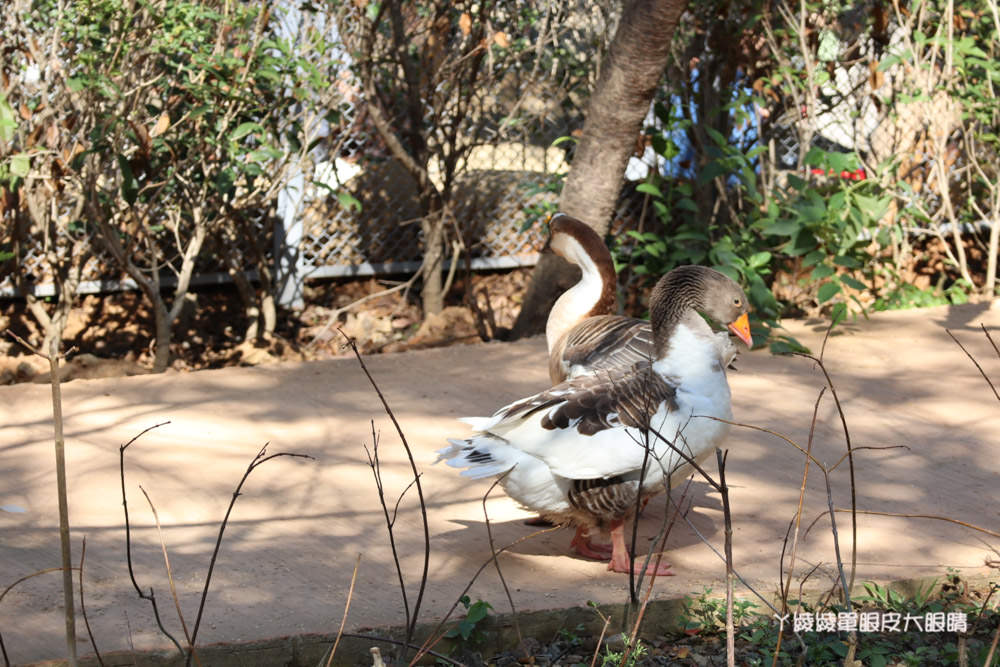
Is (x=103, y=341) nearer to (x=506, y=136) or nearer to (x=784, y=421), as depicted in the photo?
(x=506, y=136)

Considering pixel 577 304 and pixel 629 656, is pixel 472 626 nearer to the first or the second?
pixel 629 656

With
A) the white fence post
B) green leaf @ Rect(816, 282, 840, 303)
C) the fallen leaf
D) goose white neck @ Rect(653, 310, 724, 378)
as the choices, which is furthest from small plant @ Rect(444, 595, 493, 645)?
the white fence post

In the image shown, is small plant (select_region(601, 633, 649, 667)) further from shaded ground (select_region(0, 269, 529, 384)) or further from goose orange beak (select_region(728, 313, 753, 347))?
shaded ground (select_region(0, 269, 529, 384))

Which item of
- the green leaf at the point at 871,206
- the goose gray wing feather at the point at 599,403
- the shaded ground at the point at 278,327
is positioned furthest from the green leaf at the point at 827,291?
the goose gray wing feather at the point at 599,403

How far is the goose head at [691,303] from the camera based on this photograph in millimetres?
3508

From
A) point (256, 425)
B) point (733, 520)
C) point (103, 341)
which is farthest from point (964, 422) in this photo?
point (103, 341)

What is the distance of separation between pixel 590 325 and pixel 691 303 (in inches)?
34.6

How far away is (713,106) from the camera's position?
297 inches

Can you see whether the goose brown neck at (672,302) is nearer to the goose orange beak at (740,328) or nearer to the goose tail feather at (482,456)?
the goose orange beak at (740,328)

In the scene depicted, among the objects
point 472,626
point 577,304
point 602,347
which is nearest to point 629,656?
point 472,626

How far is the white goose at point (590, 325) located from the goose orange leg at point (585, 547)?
624 millimetres

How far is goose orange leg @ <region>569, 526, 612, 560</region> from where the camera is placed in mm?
3600

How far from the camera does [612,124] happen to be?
6559 millimetres

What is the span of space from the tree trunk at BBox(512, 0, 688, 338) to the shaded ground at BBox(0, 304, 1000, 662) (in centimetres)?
111
